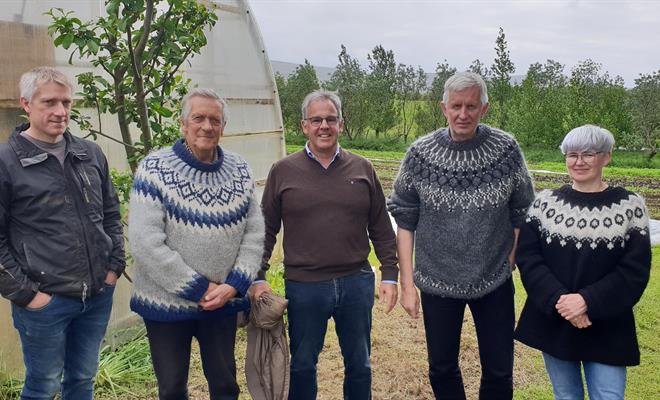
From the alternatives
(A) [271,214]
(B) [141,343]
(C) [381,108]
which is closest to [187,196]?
(A) [271,214]

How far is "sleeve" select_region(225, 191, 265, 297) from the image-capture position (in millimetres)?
2648

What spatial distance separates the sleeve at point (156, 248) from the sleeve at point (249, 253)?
16 cm

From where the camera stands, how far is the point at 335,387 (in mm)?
3988

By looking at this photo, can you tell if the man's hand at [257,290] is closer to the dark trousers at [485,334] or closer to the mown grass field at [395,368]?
the dark trousers at [485,334]

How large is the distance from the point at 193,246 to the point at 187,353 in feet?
1.65

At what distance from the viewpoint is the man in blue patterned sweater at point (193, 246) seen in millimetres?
2516

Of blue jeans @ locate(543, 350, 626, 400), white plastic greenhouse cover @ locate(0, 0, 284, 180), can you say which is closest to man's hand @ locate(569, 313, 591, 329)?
blue jeans @ locate(543, 350, 626, 400)

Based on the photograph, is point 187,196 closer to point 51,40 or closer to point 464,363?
point 51,40

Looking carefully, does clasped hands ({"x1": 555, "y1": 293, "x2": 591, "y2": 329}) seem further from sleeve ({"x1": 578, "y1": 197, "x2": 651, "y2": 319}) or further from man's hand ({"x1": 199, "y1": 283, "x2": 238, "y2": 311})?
man's hand ({"x1": 199, "y1": 283, "x2": 238, "y2": 311})

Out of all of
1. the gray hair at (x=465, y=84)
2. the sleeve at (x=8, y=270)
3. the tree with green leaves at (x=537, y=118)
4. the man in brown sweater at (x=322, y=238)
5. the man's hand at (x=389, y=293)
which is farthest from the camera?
the tree with green leaves at (x=537, y=118)

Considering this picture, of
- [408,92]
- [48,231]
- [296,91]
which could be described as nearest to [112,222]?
[48,231]

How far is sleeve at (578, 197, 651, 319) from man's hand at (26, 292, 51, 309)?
7.34ft

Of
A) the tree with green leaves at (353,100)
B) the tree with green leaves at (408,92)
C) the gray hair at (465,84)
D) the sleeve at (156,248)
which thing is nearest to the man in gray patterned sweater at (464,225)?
the gray hair at (465,84)

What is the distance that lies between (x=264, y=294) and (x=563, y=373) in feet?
4.64
